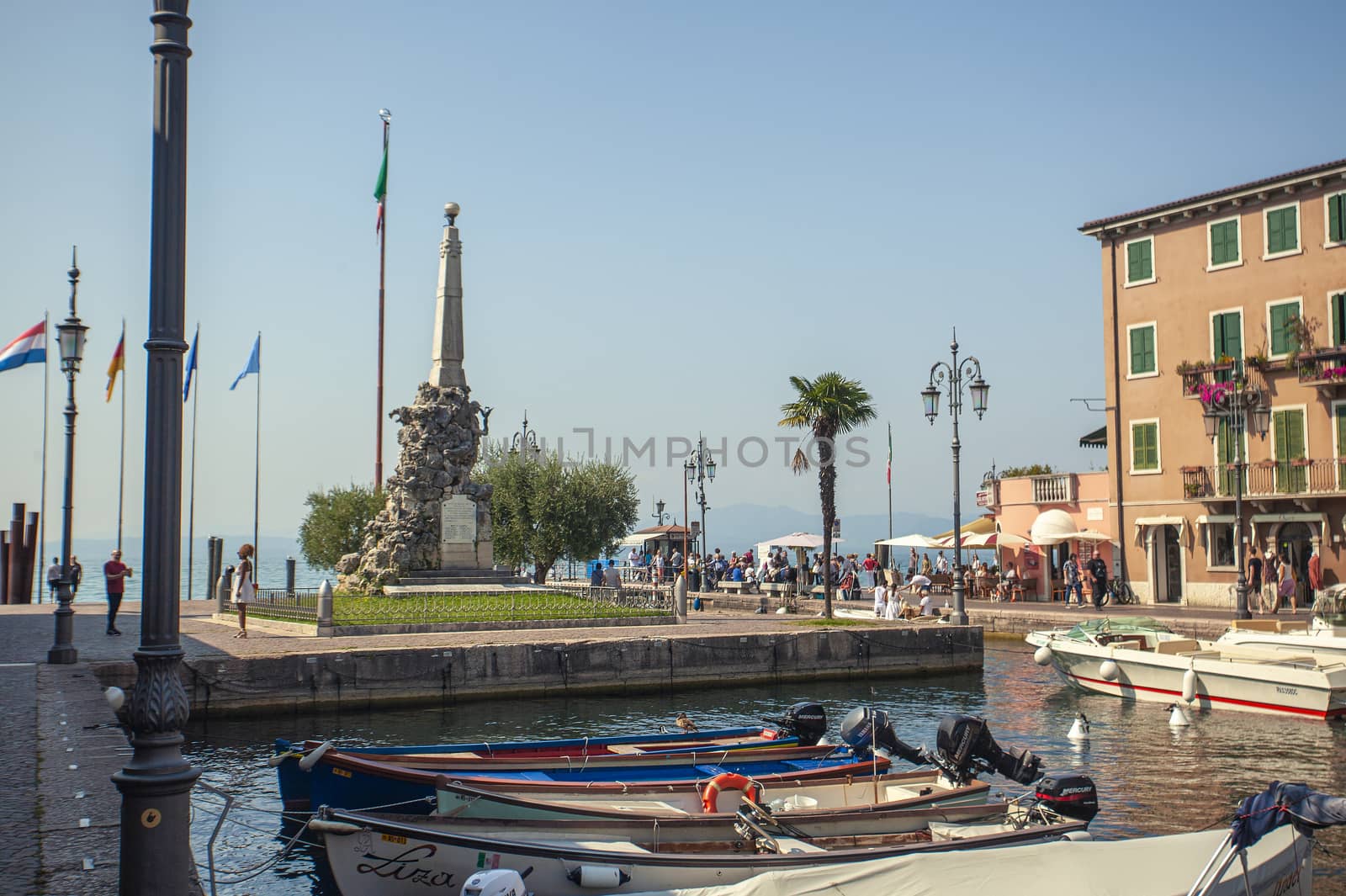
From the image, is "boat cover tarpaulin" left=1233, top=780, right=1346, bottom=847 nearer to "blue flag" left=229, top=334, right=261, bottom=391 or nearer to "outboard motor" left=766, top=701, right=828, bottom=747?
"outboard motor" left=766, top=701, right=828, bottom=747

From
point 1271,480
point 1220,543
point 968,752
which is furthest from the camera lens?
point 1220,543

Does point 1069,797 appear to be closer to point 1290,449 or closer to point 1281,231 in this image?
point 1290,449

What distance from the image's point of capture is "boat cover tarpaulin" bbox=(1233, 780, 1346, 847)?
302 inches

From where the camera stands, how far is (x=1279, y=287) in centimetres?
3806

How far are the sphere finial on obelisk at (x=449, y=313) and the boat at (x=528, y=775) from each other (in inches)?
1027

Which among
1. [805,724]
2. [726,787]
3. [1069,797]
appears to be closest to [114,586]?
[805,724]

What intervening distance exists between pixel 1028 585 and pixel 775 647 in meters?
22.0

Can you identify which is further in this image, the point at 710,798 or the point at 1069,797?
the point at 710,798

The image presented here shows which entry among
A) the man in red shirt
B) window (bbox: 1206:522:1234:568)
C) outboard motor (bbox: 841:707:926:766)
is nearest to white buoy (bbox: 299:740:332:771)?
outboard motor (bbox: 841:707:926:766)

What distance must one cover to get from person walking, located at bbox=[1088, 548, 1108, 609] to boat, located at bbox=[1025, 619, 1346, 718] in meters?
13.9

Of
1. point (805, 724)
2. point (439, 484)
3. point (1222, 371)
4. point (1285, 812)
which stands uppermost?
point (1222, 371)

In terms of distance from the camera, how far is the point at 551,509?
50844 millimetres

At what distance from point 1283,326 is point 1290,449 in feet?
13.6

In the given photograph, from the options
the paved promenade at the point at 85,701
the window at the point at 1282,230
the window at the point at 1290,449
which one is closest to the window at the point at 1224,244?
the window at the point at 1282,230
